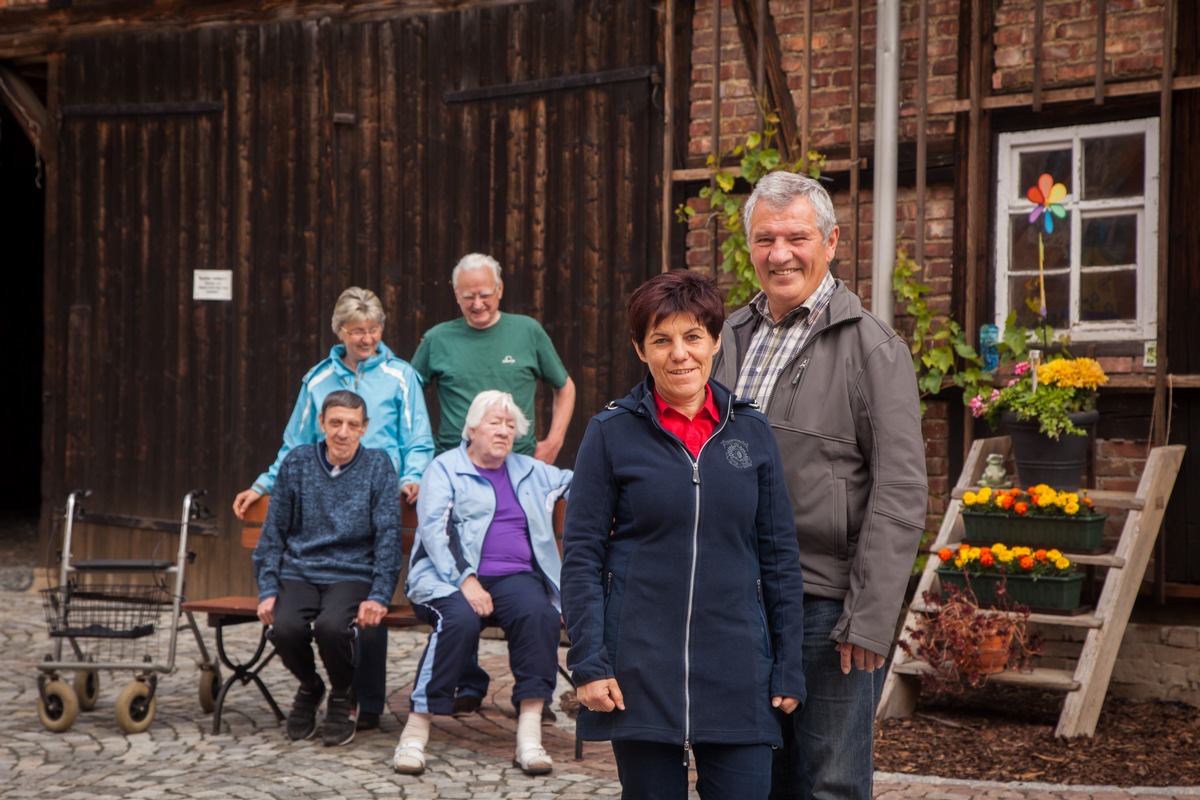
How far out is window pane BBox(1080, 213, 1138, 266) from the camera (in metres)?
6.58

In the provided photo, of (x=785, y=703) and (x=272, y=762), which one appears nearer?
(x=785, y=703)

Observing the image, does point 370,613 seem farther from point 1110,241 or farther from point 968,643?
point 1110,241

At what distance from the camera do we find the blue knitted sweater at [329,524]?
226 inches

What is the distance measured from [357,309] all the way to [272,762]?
1881 millimetres

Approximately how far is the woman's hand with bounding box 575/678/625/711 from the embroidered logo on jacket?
0.50m

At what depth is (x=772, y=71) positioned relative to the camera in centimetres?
715

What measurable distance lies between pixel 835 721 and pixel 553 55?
5631 mm

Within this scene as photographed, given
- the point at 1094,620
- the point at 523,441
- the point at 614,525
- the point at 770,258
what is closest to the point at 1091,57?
the point at 1094,620

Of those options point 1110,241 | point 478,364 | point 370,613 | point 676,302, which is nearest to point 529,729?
point 370,613

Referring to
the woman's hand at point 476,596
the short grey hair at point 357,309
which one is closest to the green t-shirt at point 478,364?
the short grey hair at point 357,309

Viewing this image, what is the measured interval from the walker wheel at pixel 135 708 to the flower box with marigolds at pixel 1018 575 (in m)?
3.32

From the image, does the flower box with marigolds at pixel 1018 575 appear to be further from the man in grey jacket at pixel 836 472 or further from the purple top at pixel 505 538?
the man in grey jacket at pixel 836 472

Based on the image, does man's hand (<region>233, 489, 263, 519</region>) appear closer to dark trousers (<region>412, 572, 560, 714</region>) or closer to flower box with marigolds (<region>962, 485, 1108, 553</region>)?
dark trousers (<region>412, 572, 560, 714</region>)

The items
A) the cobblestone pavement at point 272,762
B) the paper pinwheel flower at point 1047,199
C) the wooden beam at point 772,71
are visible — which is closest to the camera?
the cobblestone pavement at point 272,762
